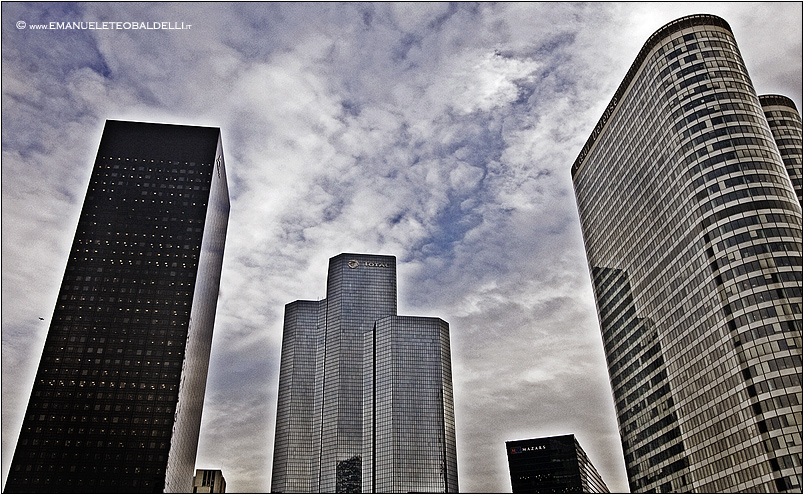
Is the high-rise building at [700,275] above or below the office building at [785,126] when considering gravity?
below

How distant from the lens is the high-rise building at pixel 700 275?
11006cm

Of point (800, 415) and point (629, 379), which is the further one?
point (629, 379)

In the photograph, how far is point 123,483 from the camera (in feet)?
648

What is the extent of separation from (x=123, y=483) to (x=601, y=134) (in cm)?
17749

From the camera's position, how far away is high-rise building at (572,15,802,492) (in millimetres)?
110062

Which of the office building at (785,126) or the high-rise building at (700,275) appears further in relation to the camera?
the office building at (785,126)

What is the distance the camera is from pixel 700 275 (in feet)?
415

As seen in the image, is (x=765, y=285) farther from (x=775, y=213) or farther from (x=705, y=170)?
(x=705, y=170)

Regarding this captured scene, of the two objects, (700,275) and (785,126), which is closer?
(700,275)

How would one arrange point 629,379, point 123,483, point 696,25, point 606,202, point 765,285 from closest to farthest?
point 765,285 < point 696,25 < point 629,379 < point 606,202 < point 123,483

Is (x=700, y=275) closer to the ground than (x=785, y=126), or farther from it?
closer to the ground

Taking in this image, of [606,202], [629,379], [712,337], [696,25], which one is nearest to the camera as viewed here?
[712,337]

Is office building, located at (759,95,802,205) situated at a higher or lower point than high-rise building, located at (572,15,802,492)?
higher

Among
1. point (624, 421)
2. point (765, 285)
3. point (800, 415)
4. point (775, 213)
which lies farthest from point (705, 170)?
point (624, 421)
